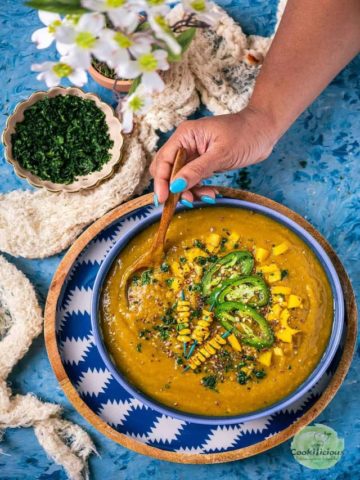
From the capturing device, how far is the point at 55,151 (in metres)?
2.62

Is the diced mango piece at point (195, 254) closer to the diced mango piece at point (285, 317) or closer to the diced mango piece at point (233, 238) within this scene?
the diced mango piece at point (233, 238)

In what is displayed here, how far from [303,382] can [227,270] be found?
0.55 meters

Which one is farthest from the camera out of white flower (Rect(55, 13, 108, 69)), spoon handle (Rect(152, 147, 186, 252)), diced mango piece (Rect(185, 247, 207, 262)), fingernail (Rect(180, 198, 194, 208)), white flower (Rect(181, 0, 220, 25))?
diced mango piece (Rect(185, 247, 207, 262))

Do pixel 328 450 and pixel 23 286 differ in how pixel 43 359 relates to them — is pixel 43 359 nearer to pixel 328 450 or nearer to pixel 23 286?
pixel 23 286

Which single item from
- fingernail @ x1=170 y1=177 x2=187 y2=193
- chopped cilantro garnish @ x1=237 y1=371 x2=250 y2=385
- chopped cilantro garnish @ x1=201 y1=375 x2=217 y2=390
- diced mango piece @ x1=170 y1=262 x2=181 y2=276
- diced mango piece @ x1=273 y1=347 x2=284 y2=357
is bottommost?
chopped cilantro garnish @ x1=201 y1=375 x2=217 y2=390

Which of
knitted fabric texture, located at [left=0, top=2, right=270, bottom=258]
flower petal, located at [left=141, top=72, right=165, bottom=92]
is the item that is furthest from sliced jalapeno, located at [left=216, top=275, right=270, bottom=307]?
flower petal, located at [left=141, top=72, right=165, bottom=92]

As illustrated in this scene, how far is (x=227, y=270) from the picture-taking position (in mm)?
2438

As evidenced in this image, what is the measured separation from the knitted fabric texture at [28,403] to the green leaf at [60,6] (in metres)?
1.45

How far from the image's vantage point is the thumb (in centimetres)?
214

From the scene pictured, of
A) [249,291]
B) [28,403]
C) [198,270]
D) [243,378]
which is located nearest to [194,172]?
[198,270]

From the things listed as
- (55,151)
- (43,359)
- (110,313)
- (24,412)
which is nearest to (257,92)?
(55,151)

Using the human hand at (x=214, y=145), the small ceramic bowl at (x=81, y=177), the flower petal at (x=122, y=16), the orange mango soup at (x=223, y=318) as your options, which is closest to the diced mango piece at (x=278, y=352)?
the orange mango soup at (x=223, y=318)

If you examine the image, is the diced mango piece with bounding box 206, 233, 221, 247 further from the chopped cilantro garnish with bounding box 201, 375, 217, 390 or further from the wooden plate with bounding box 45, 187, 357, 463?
the chopped cilantro garnish with bounding box 201, 375, 217, 390

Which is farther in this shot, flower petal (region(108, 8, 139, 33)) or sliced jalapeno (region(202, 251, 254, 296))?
sliced jalapeno (region(202, 251, 254, 296))
